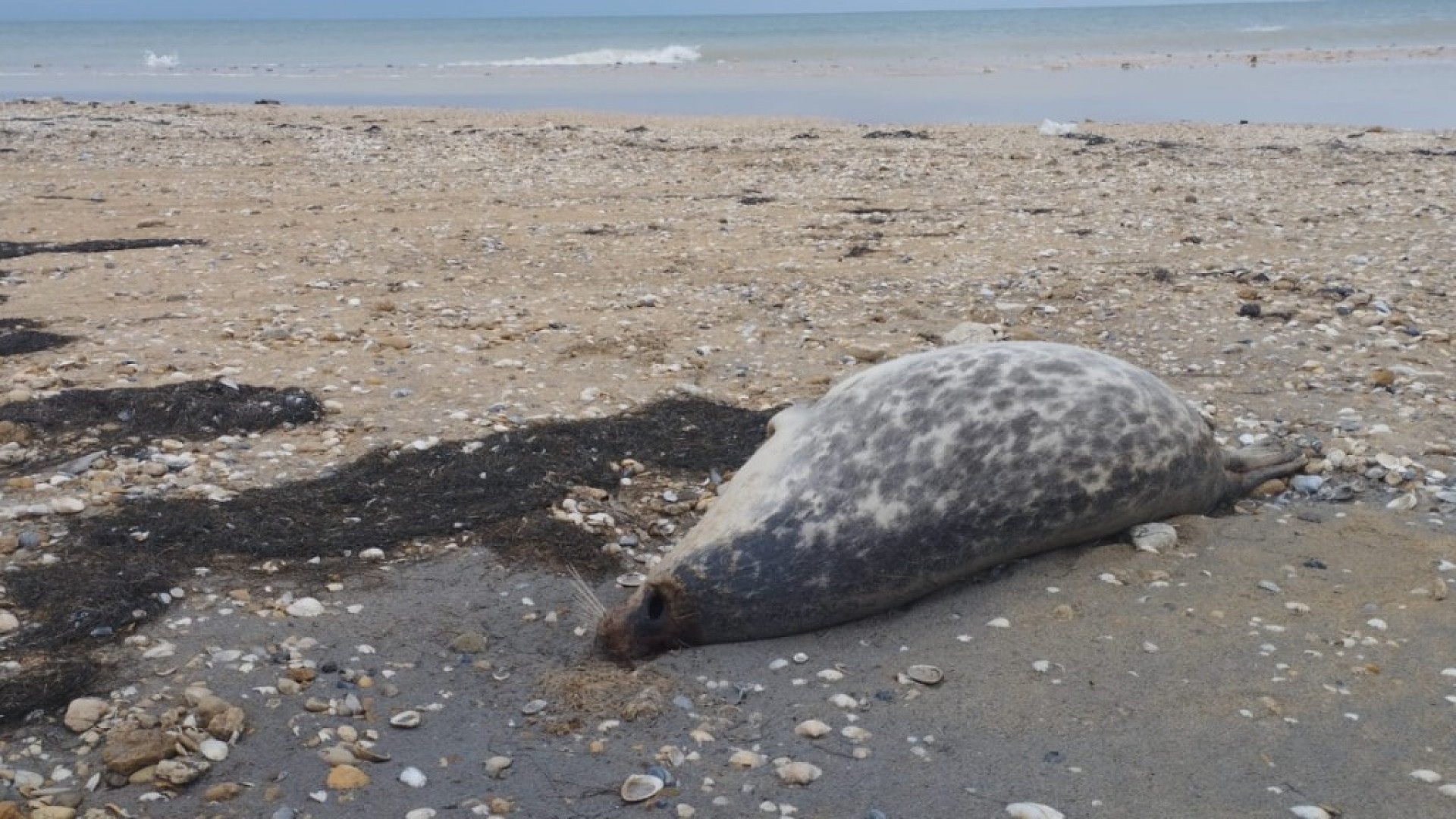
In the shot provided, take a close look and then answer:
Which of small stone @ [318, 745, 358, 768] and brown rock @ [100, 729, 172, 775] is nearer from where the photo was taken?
brown rock @ [100, 729, 172, 775]

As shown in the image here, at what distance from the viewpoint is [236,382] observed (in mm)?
5938

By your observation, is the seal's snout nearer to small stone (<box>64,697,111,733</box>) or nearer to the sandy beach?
the sandy beach

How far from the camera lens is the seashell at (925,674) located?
11.8 ft

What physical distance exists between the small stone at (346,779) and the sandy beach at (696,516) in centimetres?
1

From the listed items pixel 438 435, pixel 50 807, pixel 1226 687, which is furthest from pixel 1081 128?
pixel 50 807

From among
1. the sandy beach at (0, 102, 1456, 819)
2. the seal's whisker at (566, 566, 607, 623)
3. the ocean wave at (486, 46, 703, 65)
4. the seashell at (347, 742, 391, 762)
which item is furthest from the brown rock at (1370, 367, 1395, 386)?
the ocean wave at (486, 46, 703, 65)

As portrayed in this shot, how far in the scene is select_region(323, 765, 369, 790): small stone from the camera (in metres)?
3.13

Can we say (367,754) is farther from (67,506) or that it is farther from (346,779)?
(67,506)

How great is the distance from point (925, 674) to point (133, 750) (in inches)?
85.9

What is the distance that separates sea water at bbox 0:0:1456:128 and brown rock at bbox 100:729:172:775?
17.3 m

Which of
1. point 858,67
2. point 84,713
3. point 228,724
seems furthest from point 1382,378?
point 858,67

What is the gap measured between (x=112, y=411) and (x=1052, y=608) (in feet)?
13.7

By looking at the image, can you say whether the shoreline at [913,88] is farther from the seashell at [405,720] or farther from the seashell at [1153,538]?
the seashell at [405,720]

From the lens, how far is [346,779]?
3156mm
